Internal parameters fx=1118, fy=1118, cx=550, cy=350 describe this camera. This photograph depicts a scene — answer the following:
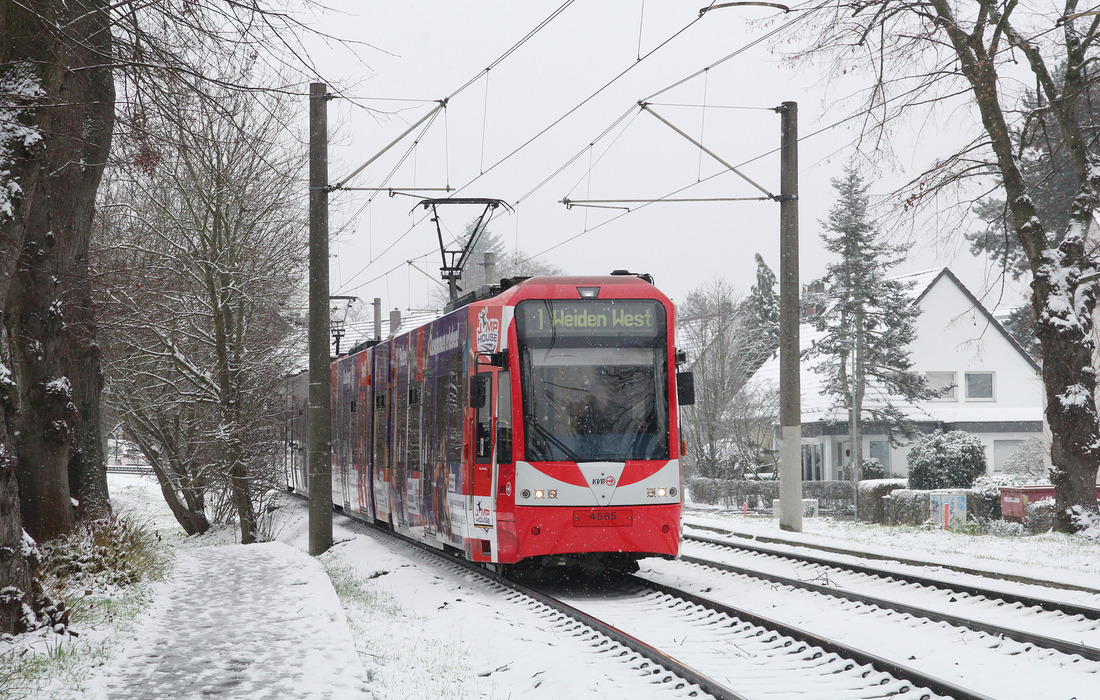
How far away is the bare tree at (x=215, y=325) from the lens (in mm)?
21906

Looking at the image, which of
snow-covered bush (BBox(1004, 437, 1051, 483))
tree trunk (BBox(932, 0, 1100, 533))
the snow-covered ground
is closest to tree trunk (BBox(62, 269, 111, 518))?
the snow-covered ground

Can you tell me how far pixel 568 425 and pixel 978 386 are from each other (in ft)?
143

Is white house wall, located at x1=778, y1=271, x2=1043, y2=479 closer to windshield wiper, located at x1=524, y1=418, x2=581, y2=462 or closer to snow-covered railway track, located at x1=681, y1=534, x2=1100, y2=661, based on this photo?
snow-covered railway track, located at x1=681, y1=534, x2=1100, y2=661

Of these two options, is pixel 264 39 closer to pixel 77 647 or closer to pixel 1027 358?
pixel 77 647

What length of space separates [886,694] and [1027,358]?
153ft

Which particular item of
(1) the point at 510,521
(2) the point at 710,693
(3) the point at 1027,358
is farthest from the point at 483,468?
(3) the point at 1027,358

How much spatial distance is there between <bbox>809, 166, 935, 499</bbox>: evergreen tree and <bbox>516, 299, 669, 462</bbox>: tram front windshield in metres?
35.8

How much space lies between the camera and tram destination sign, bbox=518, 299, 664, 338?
39.2 ft

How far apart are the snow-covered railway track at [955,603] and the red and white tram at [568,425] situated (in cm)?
172

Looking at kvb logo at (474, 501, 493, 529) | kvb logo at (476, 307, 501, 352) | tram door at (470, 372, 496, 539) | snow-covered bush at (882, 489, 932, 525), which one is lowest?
snow-covered bush at (882, 489, 932, 525)

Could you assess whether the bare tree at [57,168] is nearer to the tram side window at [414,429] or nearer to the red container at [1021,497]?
the tram side window at [414,429]

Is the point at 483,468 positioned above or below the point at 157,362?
below

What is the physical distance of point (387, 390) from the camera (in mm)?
17719

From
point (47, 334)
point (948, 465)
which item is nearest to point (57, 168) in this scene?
point (47, 334)
